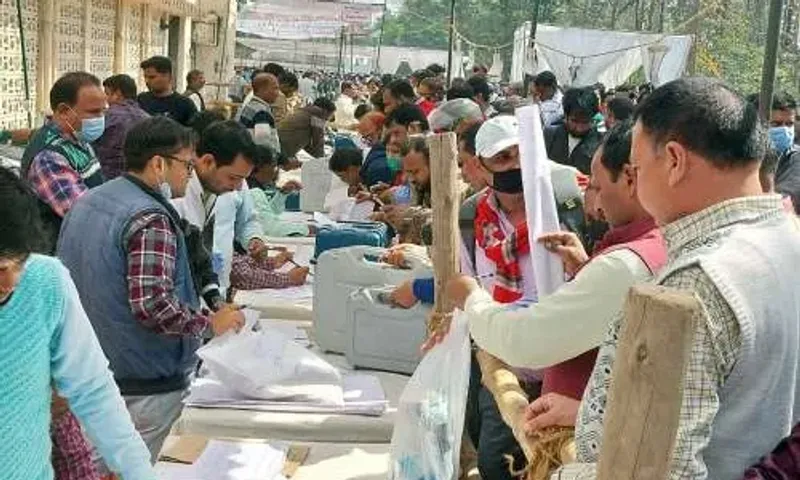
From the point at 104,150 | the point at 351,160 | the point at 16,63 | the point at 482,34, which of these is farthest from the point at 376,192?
the point at 482,34

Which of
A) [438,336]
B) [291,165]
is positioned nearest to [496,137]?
[438,336]

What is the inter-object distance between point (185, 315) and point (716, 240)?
1.71 metres

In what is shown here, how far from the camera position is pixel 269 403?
3.28 m

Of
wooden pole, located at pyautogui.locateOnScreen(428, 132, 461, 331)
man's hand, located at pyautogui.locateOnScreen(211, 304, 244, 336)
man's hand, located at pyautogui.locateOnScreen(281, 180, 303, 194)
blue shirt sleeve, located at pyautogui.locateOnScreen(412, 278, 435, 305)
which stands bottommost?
man's hand, located at pyautogui.locateOnScreen(281, 180, 303, 194)

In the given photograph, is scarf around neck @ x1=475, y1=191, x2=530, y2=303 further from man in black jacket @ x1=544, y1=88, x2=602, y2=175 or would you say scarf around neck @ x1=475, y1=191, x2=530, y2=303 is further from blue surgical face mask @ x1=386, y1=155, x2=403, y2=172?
man in black jacket @ x1=544, y1=88, x2=602, y2=175

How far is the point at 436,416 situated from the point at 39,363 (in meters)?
1.22

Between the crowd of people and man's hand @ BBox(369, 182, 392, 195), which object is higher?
the crowd of people

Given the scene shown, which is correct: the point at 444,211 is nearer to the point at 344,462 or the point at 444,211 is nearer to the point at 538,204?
the point at 538,204

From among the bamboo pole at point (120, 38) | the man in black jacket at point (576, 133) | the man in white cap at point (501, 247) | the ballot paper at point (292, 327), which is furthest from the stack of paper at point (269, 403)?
the bamboo pole at point (120, 38)

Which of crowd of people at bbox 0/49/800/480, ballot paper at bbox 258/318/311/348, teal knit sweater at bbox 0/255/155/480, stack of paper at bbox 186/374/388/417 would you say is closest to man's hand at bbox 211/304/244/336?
crowd of people at bbox 0/49/800/480

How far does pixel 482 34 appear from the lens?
203ft

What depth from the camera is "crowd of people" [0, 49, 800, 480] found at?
1.59m

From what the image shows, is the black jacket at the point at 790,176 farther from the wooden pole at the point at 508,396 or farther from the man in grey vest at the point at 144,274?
the man in grey vest at the point at 144,274

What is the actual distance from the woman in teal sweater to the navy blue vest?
84 cm
